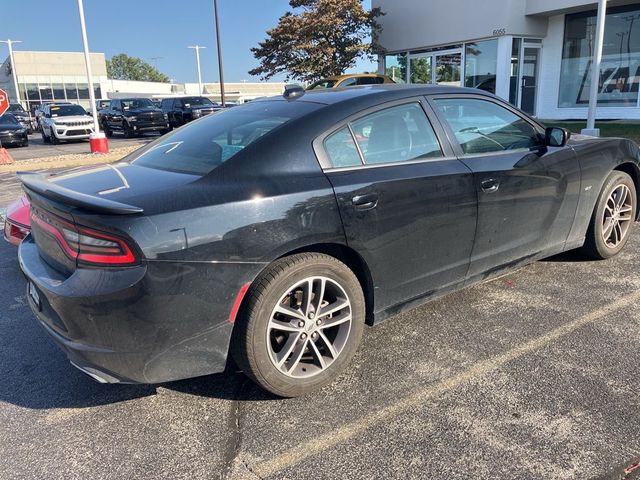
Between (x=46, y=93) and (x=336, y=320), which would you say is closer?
(x=336, y=320)

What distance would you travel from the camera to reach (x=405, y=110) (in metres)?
3.33

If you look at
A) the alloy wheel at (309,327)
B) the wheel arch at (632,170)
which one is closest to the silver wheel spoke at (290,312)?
the alloy wheel at (309,327)

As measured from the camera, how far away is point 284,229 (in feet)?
8.53

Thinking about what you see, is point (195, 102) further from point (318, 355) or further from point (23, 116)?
point (318, 355)

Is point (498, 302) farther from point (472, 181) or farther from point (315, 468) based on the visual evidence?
point (315, 468)

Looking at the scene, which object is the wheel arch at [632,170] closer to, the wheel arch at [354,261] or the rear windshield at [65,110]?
the wheel arch at [354,261]

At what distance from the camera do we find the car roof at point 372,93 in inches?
128

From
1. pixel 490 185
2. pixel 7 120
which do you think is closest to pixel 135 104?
pixel 7 120

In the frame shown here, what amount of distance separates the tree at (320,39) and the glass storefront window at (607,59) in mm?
8599

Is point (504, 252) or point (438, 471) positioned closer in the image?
point (438, 471)

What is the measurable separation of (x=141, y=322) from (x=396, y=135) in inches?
72.9

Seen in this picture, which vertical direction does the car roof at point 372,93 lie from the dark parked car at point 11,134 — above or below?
above

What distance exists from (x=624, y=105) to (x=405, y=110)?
16.7 metres

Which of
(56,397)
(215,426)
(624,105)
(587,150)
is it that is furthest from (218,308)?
(624,105)
